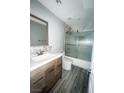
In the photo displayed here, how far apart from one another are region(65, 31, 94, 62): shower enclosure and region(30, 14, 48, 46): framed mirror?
1971 millimetres

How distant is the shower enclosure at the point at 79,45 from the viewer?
A: 3826 millimetres

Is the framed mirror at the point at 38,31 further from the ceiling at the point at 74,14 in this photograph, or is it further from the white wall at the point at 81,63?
the white wall at the point at 81,63

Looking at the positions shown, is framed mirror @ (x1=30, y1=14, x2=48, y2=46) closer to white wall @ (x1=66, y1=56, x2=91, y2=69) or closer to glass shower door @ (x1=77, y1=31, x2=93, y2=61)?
glass shower door @ (x1=77, y1=31, x2=93, y2=61)

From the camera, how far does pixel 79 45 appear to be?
414 centimetres

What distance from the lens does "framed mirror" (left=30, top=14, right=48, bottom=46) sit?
6.64 ft

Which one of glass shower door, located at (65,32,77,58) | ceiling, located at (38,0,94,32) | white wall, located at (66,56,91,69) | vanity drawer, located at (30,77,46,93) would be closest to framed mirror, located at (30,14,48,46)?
ceiling, located at (38,0,94,32)

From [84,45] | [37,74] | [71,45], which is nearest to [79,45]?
[84,45]

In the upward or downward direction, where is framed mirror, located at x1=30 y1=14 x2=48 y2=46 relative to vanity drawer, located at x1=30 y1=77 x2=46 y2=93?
upward

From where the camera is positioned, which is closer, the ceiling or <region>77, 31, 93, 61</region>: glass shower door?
the ceiling

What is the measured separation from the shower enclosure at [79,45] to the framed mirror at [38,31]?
6.47ft

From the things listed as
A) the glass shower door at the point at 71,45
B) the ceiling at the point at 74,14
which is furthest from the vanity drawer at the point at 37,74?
the glass shower door at the point at 71,45

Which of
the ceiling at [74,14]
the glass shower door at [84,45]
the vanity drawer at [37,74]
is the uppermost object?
the ceiling at [74,14]
